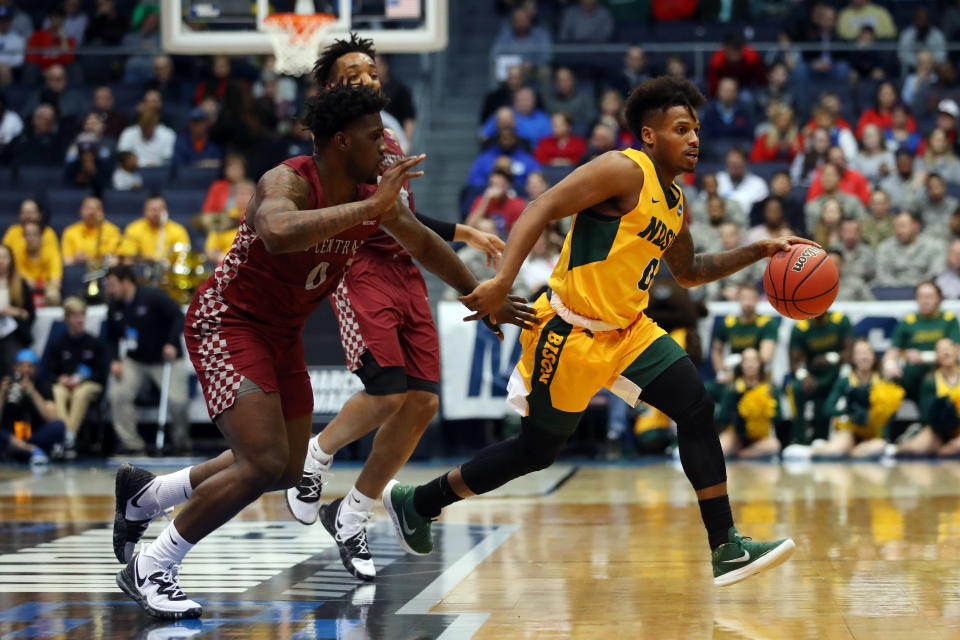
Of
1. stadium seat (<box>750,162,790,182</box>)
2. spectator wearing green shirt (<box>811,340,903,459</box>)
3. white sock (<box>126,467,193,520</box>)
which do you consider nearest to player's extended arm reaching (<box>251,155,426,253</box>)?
white sock (<box>126,467,193,520</box>)

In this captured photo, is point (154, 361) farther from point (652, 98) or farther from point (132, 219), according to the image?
point (652, 98)

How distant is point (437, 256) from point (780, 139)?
10.8 metres

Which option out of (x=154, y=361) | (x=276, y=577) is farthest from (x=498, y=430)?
(x=276, y=577)

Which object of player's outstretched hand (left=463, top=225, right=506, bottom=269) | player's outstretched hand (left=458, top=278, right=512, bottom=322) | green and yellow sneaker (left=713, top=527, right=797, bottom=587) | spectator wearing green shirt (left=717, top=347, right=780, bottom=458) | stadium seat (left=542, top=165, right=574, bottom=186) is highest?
player's outstretched hand (left=463, top=225, right=506, bottom=269)

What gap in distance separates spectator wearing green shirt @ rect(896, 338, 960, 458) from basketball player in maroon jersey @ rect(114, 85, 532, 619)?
7.42 m

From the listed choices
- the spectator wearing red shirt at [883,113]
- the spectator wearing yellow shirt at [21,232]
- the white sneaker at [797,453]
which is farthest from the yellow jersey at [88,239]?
the spectator wearing red shirt at [883,113]

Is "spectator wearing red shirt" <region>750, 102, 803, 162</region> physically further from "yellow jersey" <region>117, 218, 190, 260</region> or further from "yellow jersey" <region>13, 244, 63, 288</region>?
"yellow jersey" <region>13, 244, 63, 288</region>

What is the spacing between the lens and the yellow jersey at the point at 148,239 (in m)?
13.5

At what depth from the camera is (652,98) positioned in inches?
207

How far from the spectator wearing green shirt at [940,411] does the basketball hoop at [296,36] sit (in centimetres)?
613

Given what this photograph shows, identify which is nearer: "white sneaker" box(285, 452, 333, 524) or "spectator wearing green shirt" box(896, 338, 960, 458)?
"white sneaker" box(285, 452, 333, 524)

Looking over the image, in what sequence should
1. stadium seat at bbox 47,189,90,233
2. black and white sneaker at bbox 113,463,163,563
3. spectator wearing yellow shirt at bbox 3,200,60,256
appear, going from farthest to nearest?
stadium seat at bbox 47,189,90,233 < spectator wearing yellow shirt at bbox 3,200,60,256 < black and white sneaker at bbox 113,463,163,563

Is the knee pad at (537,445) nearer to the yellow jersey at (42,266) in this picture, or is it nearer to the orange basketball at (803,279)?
the orange basketball at (803,279)

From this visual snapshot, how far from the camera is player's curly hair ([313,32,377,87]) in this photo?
5.86m
